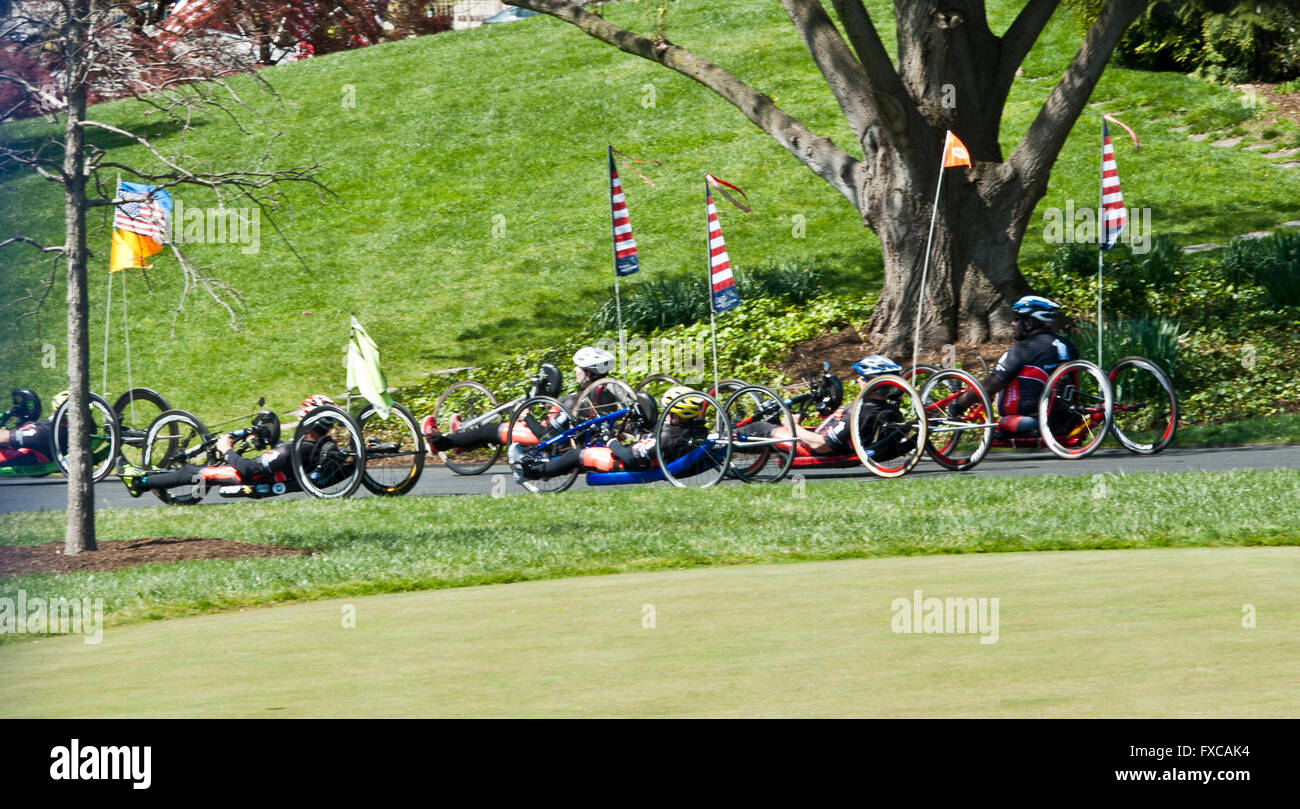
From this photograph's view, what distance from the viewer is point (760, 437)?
44.7 feet

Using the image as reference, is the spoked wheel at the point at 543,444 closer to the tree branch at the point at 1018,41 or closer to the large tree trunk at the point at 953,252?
the large tree trunk at the point at 953,252

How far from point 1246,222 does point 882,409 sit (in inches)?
541

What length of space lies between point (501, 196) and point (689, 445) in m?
17.6

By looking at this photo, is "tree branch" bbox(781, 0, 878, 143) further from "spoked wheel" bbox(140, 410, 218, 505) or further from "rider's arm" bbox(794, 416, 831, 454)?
"spoked wheel" bbox(140, 410, 218, 505)

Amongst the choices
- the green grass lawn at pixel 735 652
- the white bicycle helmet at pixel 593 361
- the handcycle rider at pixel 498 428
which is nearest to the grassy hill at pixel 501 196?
the handcycle rider at pixel 498 428

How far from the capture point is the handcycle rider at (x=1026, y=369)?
13.6m

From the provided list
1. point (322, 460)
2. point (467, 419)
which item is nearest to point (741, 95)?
point (467, 419)

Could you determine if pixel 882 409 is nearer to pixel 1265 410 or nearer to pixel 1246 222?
pixel 1265 410

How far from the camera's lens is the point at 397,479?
582 inches

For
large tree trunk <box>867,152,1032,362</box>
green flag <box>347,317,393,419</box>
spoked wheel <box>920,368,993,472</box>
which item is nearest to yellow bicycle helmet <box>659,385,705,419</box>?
spoked wheel <box>920,368,993,472</box>

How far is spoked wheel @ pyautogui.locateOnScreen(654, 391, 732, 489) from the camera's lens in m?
13.3

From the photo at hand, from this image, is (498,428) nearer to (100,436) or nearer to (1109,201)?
(100,436)

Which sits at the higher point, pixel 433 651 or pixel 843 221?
pixel 843 221

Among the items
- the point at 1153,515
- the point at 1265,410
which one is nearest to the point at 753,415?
the point at 1153,515
